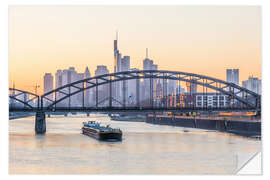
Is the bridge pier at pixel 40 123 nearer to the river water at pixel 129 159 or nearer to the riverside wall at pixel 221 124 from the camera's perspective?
the river water at pixel 129 159

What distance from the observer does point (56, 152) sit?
43875 mm

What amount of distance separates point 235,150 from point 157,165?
12.7 meters

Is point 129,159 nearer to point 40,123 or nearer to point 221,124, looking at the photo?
point 40,123

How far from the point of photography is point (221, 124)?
285 ft

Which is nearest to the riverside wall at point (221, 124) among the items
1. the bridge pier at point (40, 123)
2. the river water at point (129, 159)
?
the river water at point (129, 159)

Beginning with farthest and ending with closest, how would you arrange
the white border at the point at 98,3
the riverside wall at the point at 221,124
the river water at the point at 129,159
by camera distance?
the riverside wall at the point at 221,124 → the river water at the point at 129,159 → the white border at the point at 98,3

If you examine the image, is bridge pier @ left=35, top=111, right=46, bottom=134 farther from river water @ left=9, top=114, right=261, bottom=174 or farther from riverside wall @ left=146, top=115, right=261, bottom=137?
riverside wall @ left=146, top=115, right=261, bottom=137

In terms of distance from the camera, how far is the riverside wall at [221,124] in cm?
7076

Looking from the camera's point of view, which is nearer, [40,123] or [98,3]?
[98,3]

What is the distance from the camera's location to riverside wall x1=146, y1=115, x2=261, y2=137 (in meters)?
70.8

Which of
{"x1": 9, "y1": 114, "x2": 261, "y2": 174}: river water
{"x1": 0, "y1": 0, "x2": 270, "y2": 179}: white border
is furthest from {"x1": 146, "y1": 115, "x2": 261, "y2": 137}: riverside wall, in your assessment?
{"x1": 0, "y1": 0, "x2": 270, "y2": 179}: white border

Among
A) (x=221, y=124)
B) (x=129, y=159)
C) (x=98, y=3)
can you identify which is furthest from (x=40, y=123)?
(x=98, y=3)
